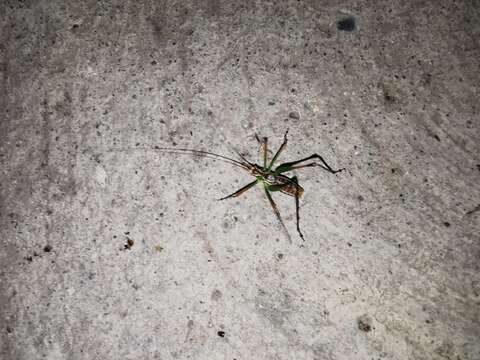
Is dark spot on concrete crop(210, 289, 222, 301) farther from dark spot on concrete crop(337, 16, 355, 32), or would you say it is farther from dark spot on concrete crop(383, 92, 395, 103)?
dark spot on concrete crop(337, 16, 355, 32)

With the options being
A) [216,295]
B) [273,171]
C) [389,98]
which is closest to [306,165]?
[273,171]

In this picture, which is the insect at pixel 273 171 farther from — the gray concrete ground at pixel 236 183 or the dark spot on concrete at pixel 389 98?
the dark spot on concrete at pixel 389 98

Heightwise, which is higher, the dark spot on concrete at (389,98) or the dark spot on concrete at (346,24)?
the dark spot on concrete at (346,24)

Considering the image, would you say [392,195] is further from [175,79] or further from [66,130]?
[66,130]

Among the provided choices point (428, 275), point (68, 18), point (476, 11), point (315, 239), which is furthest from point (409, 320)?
point (68, 18)

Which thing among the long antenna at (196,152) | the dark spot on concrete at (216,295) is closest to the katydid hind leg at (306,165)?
the long antenna at (196,152)

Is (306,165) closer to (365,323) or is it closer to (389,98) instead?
(389,98)

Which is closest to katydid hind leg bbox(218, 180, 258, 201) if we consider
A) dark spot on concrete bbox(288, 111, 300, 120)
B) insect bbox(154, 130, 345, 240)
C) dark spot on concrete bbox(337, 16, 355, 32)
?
insect bbox(154, 130, 345, 240)
